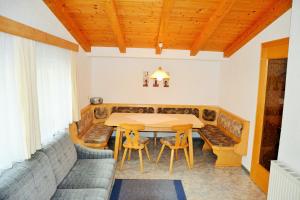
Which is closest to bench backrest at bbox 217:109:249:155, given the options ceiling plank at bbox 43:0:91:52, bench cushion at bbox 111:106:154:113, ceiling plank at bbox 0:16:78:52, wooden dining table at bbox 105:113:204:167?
wooden dining table at bbox 105:113:204:167

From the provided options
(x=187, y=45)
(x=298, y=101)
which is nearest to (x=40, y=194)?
(x=298, y=101)

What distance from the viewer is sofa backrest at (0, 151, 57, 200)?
71.9 inches

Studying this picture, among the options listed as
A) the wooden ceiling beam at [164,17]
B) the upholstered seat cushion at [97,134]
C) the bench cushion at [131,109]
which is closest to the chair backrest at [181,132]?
the upholstered seat cushion at [97,134]

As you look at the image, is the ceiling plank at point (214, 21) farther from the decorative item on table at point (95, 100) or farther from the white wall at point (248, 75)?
the decorative item on table at point (95, 100)

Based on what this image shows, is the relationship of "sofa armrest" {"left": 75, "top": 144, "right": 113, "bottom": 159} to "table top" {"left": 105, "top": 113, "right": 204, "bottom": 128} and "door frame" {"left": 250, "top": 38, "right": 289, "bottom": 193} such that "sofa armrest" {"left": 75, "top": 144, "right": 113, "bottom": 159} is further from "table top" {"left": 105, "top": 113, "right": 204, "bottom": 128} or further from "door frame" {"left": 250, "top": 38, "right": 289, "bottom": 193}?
"door frame" {"left": 250, "top": 38, "right": 289, "bottom": 193}

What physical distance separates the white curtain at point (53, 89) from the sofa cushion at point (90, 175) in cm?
57

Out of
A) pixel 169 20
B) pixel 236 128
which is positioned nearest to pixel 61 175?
pixel 169 20

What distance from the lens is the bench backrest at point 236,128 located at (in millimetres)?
4043

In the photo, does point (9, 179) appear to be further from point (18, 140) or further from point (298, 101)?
point (298, 101)

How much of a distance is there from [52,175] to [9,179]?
2.09ft

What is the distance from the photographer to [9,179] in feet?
6.23

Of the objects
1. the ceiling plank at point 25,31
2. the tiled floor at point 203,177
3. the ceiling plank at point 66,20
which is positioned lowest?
Result: the tiled floor at point 203,177

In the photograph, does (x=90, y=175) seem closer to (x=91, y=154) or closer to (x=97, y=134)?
(x=91, y=154)

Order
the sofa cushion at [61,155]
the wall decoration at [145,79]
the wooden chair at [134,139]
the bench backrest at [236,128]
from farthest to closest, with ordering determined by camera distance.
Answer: the wall decoration at [145,79], the bench backrest at [236,128], the wooden chair at [134,139], the sofa cushion at [61,155]
